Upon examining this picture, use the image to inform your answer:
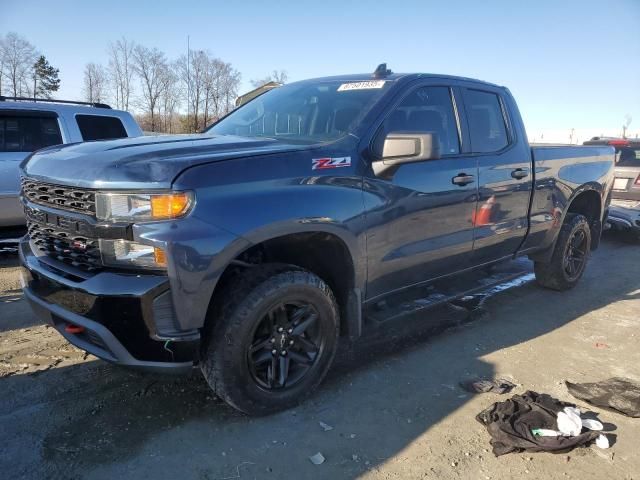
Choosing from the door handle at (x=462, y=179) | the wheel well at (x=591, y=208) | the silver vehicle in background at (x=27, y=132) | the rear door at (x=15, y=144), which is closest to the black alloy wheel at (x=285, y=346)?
the door handle at (x=462, y=179)

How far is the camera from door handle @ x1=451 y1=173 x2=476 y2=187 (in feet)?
11.9

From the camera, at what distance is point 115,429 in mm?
2746

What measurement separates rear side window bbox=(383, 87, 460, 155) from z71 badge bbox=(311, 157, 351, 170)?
46 centimetres

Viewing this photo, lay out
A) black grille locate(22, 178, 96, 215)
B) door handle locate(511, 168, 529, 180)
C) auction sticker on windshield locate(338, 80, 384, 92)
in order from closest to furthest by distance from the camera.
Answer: black grille locate(22, 178, 96, 215) → auction sticker on windshield locate(338, 80, 384, 92) → door handle locate(511, 168, 529, 180)

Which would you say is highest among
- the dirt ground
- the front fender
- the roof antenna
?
the roof antenna

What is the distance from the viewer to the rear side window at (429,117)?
11.2 feet

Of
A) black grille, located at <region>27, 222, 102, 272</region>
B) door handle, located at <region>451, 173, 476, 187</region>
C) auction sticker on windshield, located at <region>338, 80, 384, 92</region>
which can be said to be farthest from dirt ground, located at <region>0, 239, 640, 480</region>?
auction sticker on windshield, located at <region>338, 80, 384, 92</region>

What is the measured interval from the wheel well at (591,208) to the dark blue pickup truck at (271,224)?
1588 millimetres

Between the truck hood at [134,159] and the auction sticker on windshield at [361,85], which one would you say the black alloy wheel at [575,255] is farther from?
the truck hood at [134,159]

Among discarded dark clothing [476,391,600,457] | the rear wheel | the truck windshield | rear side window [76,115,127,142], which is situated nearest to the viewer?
discarded dark clothing [476,391,600,457]

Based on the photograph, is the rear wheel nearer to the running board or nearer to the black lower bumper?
the running board

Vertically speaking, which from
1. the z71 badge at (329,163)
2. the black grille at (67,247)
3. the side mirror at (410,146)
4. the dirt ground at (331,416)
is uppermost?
the side mirror at (410,146)

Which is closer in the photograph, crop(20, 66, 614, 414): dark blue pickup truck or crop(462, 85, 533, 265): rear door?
crop(20, 66, 614, 414): dark blue pickup truck

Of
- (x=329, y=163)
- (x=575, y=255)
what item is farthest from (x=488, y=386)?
(x=575, y=255)
